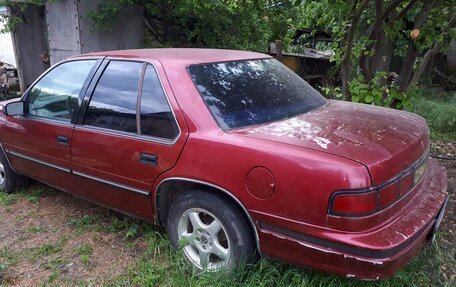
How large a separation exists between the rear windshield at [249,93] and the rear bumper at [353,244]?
2.43 ft

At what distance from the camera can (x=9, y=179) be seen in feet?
14.8

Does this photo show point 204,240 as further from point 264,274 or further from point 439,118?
point 439,118

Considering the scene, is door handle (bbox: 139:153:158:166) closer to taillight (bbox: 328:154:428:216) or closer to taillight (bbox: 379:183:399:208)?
taillight (bbox: 328:154:428:216)

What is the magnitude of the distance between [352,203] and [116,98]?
1.96m

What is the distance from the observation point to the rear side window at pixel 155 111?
284 cm

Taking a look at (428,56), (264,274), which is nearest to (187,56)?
(264,274)

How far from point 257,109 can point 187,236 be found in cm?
102

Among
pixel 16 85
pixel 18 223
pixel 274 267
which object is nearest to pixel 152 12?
pixel 16 85

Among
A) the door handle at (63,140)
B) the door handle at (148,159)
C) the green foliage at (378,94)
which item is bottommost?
the door handle at (63,140)

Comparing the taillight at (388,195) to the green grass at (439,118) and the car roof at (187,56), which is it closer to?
the car roof at (187,56)

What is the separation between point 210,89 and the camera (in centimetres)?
291

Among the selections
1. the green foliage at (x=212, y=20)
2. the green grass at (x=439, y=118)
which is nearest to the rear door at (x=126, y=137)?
the green foliage at (x=212, y=20)

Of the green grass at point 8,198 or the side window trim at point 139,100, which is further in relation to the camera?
the green grass at point 8,198

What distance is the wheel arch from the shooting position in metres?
2.53
